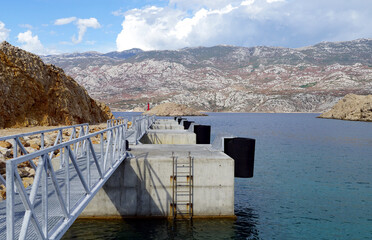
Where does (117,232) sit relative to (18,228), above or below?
below

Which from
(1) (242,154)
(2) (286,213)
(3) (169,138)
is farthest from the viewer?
(3) (169,138)

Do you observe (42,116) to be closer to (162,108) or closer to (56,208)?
(56,208)

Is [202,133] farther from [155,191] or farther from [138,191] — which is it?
[138,191]

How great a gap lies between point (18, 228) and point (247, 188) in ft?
50.4

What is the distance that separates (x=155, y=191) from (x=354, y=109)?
420ft

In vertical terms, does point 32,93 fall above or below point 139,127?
above

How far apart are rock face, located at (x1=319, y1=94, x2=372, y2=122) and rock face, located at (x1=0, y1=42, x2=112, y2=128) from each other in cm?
10650

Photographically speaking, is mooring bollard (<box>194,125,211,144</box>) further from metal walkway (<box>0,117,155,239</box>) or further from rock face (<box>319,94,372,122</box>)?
rock face (<box>319,94,372,122</box>)

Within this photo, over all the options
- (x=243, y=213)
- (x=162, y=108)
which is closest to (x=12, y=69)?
(x=243, y=213)

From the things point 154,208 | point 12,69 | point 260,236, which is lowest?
point 260,236

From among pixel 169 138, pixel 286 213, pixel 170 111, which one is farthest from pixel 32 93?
pixel 170 111

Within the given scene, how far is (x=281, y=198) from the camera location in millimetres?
17047

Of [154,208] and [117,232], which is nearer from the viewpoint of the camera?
[117,232]

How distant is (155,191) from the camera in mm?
12570
